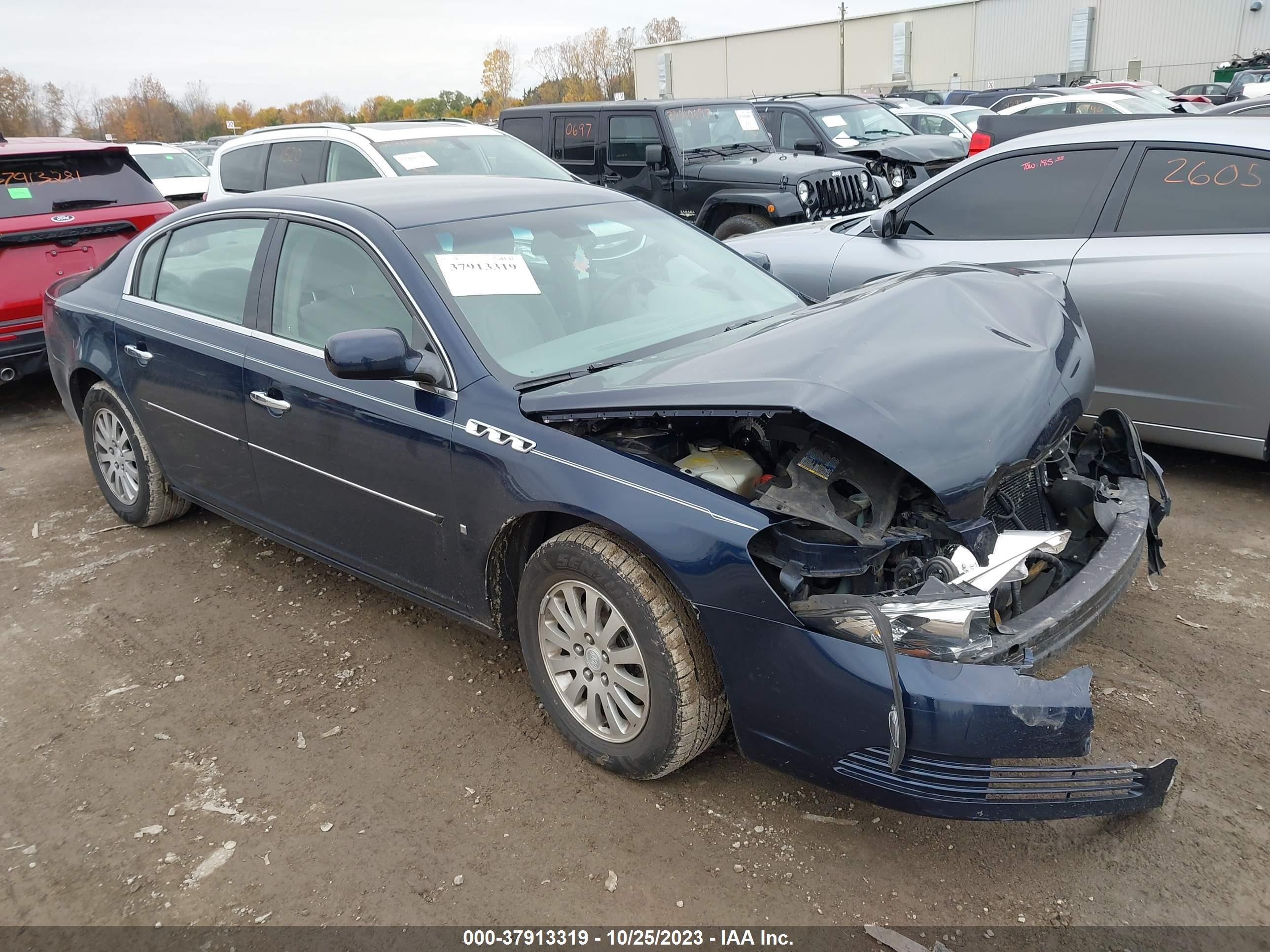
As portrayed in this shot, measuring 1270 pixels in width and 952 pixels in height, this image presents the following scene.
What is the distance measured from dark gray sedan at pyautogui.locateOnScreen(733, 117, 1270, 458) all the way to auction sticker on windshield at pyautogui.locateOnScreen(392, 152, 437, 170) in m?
4.11

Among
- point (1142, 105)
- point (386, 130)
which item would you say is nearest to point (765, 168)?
point (386, 130)

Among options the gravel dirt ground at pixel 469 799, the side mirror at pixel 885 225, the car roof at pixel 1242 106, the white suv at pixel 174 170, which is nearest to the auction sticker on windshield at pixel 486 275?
the gravel dirt ground at pixel 469 799

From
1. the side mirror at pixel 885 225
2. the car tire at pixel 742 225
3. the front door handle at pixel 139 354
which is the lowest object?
the car tire at pixel 742 225

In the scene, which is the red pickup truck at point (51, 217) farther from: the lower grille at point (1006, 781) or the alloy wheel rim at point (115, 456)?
the lower grille at point (1006, 781)

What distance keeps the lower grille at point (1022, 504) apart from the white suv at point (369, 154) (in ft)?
18.6

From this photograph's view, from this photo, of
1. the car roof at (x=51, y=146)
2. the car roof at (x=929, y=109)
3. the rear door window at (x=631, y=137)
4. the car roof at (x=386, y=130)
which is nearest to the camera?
the car roof at (x=51, y=146)

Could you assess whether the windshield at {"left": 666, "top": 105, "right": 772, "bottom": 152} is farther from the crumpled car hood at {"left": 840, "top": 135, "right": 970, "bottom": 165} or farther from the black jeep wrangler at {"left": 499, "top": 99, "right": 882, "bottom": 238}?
the crumpled car hood at {"left": 840, "top": 135, "right": 970, "bottom": 165}

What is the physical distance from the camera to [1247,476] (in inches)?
196

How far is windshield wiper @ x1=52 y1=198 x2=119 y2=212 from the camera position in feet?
23.1

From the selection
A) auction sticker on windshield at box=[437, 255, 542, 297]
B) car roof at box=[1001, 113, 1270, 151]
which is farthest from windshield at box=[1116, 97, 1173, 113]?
auction sticker on windshield at box=[437, 255, 542, 297]

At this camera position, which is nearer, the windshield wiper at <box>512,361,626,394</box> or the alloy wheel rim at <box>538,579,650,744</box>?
the alloy wheel rim at <box>538,579,650,744</box>

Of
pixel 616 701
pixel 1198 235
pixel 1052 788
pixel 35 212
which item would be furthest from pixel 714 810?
pixel 35 212

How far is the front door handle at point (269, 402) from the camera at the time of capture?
3.67 metres

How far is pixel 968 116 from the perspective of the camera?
726 inches
